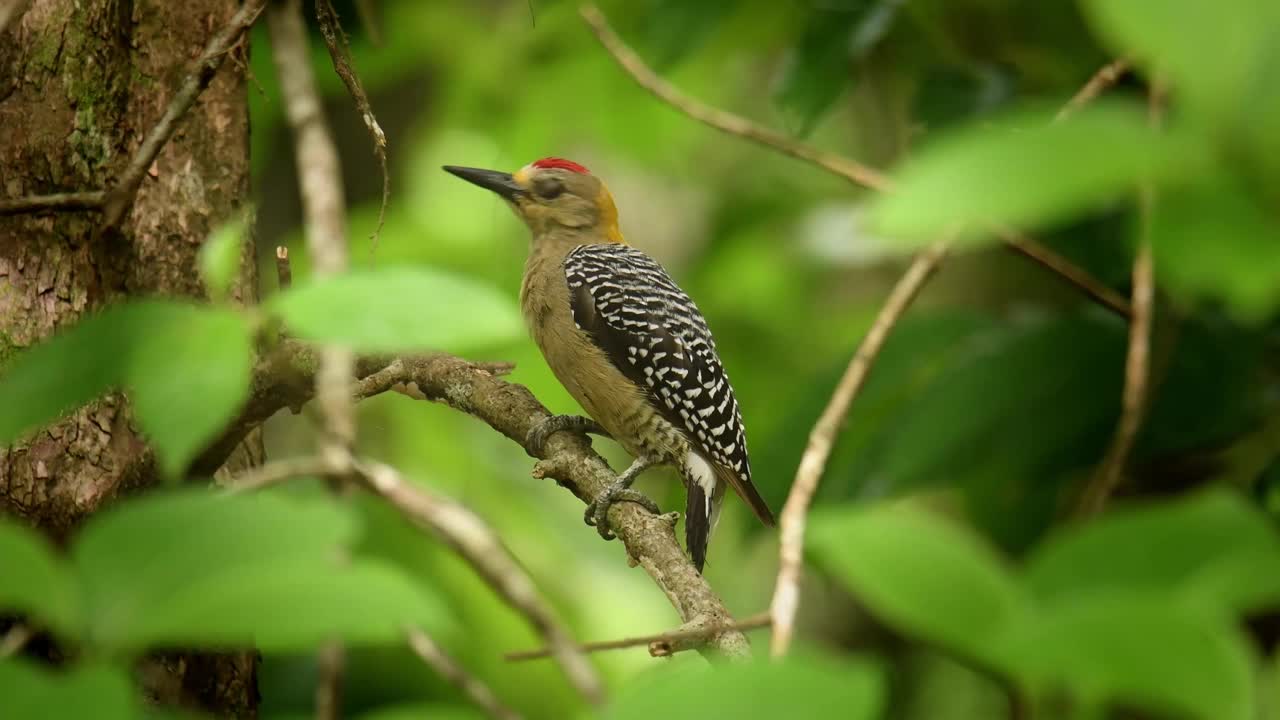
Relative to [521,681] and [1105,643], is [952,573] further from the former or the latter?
[521,681]

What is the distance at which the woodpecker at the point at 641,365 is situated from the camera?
3.61 meters

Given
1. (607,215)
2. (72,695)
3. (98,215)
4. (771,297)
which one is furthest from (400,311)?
(771,297)

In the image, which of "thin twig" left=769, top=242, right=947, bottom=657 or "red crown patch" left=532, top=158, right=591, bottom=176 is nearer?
"thin twig" left=769, top=242, right=947, bottom=657

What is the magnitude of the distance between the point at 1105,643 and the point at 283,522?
0.51 meters

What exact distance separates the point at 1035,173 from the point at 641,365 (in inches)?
122

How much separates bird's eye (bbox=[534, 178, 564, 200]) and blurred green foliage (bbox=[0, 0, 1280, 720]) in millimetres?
605

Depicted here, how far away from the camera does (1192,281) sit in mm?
701

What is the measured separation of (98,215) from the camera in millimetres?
2291

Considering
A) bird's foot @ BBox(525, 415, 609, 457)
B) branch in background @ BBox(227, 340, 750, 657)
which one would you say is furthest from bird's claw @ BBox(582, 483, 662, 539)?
bird's foot @ BBox(525, 415, 609, 457)

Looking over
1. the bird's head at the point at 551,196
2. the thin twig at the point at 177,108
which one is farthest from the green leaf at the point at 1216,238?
the bird's head at the point at 551,196

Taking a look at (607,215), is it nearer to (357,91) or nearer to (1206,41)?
(357,91)

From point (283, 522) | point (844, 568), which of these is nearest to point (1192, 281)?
point (844, 568)

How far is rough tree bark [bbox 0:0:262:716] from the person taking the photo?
7.15 feet

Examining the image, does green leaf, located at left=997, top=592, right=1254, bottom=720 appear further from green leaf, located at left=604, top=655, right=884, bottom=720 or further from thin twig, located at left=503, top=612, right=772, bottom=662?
thin twig, located at left=503, top=612, right=772, bottom=662
